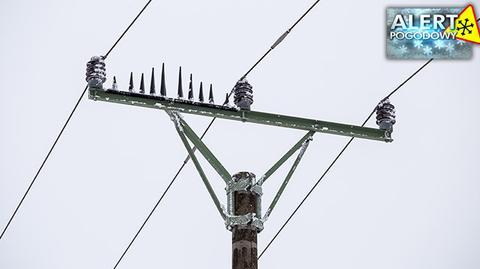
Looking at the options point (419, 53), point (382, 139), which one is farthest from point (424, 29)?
point (382, 139)

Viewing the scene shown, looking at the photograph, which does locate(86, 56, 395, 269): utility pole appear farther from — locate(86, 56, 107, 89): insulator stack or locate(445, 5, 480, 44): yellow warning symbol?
locate(445, 5, 480, 44): yellow warning symbol

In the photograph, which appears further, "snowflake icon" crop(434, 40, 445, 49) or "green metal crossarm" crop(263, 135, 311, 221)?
"snowflake icon" crop(434, 40, 445, 49)

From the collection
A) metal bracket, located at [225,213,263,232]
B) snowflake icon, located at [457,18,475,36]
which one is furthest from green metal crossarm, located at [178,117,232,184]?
snowflake icon, located at [457,18,475,36]

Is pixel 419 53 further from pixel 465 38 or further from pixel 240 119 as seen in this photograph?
pixel 240 119

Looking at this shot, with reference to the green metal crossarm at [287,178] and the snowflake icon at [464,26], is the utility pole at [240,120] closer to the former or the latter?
the green metal crossarm at [287,178]

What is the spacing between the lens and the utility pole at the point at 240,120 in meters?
10.7

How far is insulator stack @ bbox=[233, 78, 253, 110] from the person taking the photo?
38.8 ft

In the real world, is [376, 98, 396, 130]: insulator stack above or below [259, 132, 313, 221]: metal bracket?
above

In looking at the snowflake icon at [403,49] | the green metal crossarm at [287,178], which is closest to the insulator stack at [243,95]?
the green metal crossarm at [287,178]

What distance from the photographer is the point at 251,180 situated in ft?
35.9

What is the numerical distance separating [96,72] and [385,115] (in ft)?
11.5

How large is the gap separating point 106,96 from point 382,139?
3287mm

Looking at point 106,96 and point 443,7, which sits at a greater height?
point 443,7

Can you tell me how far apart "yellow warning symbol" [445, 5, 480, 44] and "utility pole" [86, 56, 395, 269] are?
814 centimetres
